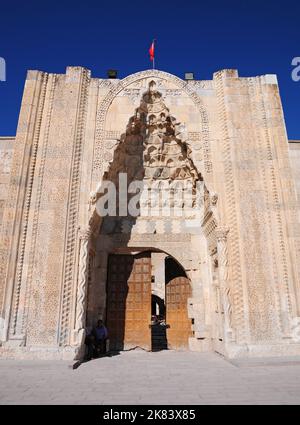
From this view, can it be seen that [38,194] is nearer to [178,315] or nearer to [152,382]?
[152,382]

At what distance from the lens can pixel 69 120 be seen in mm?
7387

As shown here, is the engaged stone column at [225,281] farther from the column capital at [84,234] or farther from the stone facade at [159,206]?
the column capital at [84,234]

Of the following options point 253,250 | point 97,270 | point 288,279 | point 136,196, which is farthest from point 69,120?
point 288,279

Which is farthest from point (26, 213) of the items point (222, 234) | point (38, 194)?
point (222, 234)

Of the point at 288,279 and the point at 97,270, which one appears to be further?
the point at 97,270

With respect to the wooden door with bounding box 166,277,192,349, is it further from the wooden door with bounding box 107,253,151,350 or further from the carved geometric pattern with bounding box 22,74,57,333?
the carved geometric pattern with bounding box 22,74,57,333

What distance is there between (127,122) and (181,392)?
602 cm

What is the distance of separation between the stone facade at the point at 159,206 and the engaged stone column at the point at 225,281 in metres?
0.03

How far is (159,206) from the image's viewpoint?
8.45m

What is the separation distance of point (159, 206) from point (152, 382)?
4.99 metres

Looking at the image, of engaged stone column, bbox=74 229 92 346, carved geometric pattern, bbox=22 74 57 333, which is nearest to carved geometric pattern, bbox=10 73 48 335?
carved geometric pattern, bbox=22 74 57 333

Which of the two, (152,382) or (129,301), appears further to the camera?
(129,301)

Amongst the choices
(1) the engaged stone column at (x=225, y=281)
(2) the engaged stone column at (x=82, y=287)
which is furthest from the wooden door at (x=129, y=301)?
(1) the engaged stone column at (x=225, y=281)

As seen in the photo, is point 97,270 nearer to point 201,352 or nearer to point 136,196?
point 136,196
